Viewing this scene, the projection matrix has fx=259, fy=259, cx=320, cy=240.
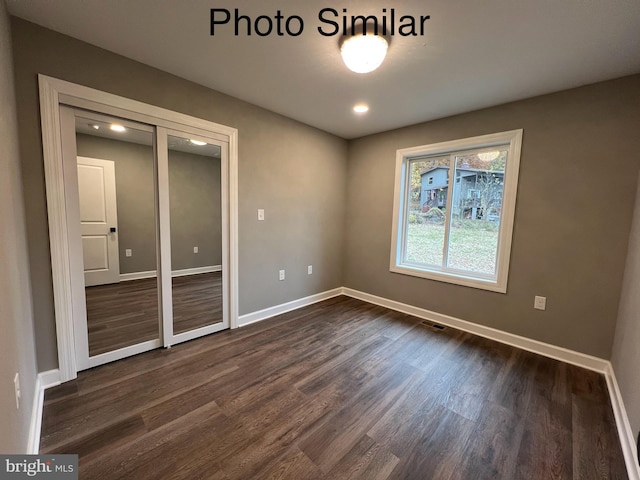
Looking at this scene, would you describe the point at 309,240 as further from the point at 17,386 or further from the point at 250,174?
the point at 17,386

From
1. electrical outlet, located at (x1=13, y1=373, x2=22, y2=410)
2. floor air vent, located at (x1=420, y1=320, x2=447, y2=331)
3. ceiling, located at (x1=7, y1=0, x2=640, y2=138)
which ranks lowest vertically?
floor air vent, located at (x1=420, y1=320, x2=447, y2=331)

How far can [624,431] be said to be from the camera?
153 cm

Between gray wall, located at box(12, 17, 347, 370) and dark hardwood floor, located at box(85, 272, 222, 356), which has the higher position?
gray wall, located at box(12, 17, 347, 370)

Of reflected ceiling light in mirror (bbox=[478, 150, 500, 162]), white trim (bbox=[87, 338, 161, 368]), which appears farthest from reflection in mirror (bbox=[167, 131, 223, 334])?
reflected ceiling light in mirror (bbox=[478, 150, 500, 162])

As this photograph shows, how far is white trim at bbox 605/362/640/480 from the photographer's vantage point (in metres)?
1.31

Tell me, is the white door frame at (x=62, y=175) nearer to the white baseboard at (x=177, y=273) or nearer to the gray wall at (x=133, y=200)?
the gray wall at (x=133, y=200)

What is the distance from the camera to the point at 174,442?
143cm

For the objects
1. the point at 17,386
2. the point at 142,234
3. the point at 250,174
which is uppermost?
the point at 250,174

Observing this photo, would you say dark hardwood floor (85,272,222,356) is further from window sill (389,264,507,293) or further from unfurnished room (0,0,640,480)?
window sill (389,264,507,293)

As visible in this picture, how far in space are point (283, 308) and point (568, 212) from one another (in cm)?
311

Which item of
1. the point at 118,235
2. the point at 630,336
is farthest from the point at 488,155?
the point at 118,235

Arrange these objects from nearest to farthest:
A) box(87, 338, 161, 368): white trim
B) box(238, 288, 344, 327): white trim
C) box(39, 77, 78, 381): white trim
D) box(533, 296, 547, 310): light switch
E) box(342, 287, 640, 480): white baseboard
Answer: box(342, 287, 640, 480): white baseboard, box(39, 77, 78, 381): white trim, box(87, 338, 161, 368): white trim, box(533, 296, 547, 310): light switch, box(238, 288, 344, 327): white trim

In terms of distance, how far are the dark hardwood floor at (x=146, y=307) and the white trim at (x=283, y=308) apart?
30 centimetres

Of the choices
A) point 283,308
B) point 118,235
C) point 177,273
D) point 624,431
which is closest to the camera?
point 624,431
